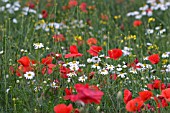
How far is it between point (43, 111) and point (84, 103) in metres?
0.72

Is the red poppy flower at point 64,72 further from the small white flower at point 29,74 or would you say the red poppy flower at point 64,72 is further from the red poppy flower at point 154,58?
the red poppy flower at point 154,58

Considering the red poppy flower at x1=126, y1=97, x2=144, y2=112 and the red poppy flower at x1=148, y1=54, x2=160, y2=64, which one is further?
the red poppy flower at x1=148, y1=54, x2=160, y2=64

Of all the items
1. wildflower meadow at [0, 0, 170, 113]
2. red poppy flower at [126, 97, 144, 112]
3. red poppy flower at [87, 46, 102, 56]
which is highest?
red poppy flower at [87, 46, 102, 56]

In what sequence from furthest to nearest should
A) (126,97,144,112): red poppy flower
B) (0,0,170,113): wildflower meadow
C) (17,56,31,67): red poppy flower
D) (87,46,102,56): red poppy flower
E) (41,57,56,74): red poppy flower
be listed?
(87,46,102,56): red poppy flower
(41,57,56,74): red poppy flower
(17,56,31,67): red poppy flower
(0,0,170,113): wildflower meadow
(126,97,144,112): red poppy flower

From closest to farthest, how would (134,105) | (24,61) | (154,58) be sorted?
(134,105), (24,61), (154,58)

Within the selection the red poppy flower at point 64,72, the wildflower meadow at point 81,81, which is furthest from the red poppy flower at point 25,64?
the red poppy flower at point 64,72

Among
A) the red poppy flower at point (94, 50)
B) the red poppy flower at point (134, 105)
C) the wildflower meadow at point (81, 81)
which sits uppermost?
the red poppy flower at point (94, 50)

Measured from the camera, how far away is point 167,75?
11.0 feet

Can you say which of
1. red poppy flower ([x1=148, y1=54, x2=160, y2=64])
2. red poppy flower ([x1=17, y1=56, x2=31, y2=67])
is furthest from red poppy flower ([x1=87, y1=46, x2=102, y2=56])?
red poppy flower ([x1=17, y1=56, x2=31, y2=67])

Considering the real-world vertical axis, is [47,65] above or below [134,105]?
above

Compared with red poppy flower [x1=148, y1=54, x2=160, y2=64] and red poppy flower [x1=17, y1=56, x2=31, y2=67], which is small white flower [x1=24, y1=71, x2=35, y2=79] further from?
Result: red poppy flower [x1=148, y1=54, x2=160, y2=64]

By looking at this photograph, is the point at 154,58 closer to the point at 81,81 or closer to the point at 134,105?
the point at 81,81

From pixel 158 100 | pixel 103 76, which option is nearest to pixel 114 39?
pixel 103 76

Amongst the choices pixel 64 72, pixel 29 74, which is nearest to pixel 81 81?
pixel 64 72
